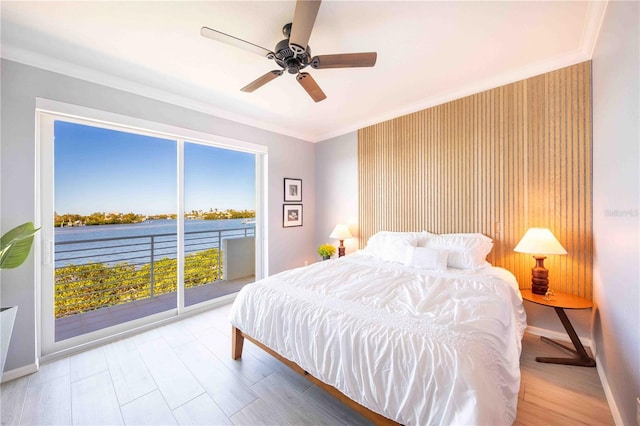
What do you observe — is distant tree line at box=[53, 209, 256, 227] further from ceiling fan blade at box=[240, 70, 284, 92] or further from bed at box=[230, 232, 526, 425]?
ceiling fan blade at box=[240, 70, 284, 92]

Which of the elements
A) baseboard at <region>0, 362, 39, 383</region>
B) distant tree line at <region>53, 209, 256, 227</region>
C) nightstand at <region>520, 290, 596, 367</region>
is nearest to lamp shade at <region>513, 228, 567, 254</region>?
nightstand at <region>520, 290, 596, 367</region>

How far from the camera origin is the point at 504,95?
2568mm

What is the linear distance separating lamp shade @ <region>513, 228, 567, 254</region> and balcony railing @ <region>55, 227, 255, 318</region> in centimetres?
374

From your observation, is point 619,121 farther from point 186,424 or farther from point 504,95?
point 186,424

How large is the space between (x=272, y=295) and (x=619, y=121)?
2.62 meters

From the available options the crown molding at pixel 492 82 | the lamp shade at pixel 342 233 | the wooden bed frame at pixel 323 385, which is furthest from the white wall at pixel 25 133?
the crown molding at pixel 492 82

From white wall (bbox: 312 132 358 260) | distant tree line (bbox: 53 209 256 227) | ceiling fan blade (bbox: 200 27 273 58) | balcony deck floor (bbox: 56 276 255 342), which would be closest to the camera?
ceiling fan blade (bbox: 200 27 273 58)

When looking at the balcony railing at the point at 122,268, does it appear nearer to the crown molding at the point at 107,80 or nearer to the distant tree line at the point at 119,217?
the distant tree line at the point at 119,217

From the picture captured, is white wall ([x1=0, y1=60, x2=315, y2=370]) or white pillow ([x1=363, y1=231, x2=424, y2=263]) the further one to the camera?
white pillow ([x1=363, y1=231, x2=424, y2=263])

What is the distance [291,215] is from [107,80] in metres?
2.80

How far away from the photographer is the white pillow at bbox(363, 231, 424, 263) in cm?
279

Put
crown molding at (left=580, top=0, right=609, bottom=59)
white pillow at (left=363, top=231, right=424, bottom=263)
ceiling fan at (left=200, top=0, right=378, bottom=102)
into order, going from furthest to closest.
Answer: white pillow at (left=363, top=231, right=424, bottom=263) → crown molding at (left=580, top=0, right=609, bottom=59) → ceiling fan at (left=200, top=0, right=378, bottom=102)

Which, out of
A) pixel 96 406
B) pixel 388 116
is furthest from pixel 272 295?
pixel 388 116

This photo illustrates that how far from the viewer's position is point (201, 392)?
1732mm
